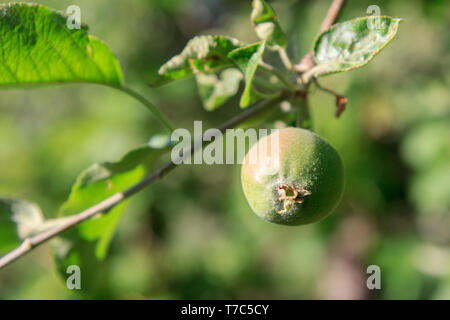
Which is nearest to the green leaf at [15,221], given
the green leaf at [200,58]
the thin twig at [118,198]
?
the thin twig at [118,198]

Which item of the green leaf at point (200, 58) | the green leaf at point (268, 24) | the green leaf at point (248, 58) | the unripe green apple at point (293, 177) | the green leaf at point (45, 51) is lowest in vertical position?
the unripe green apple at point (293, 177)

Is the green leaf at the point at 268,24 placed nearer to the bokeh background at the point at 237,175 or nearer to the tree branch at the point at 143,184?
the tree branch at the point at 143,184

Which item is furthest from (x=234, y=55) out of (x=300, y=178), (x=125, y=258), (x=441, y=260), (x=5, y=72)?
(x=125, y=258)

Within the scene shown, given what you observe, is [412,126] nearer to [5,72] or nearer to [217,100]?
[217,100]

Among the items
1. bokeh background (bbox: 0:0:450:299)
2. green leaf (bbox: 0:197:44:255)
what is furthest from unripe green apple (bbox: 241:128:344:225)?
bokeh background (bbox: 0:0:450:299)

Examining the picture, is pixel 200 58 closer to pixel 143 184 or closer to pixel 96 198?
pixel 143 184
